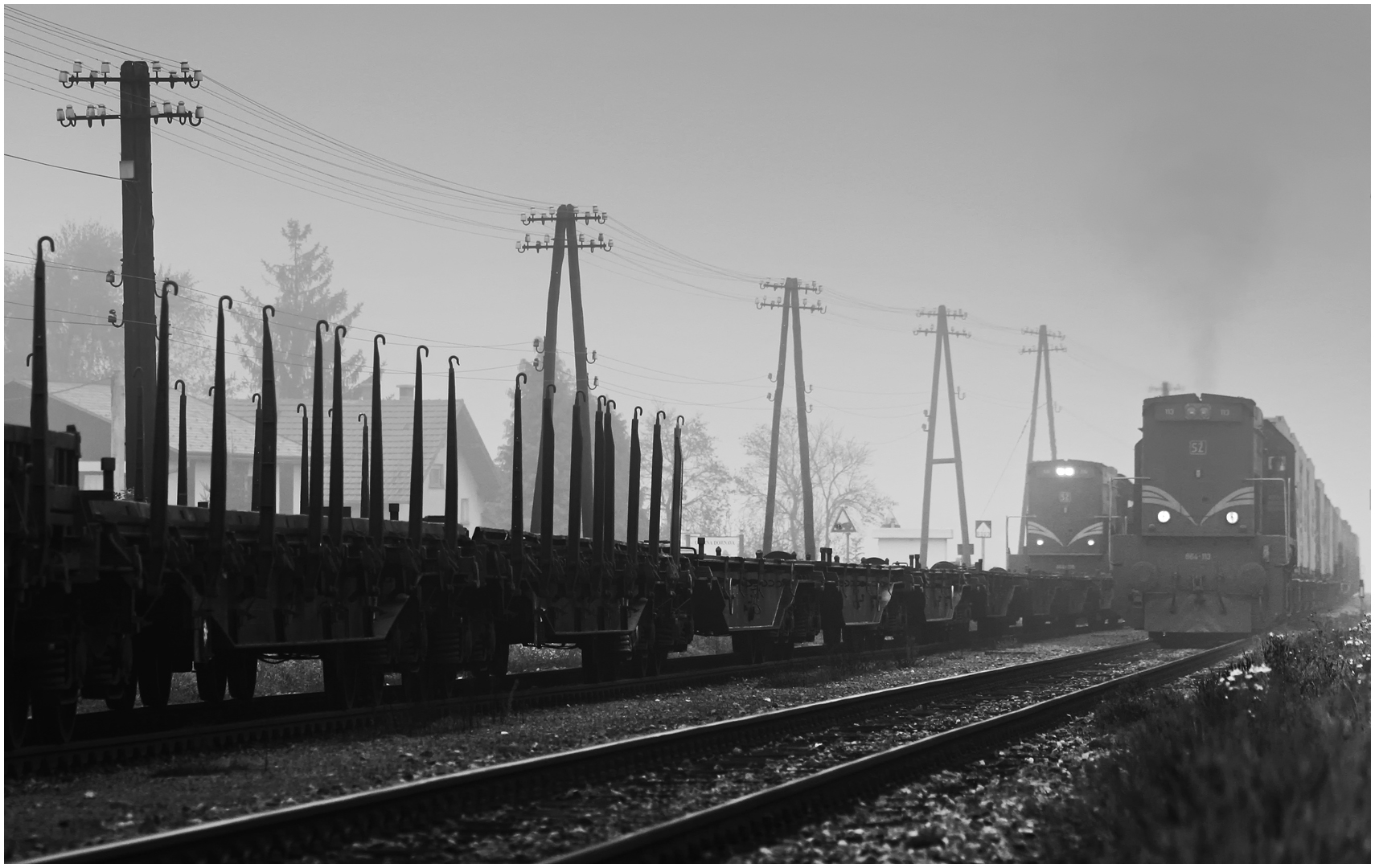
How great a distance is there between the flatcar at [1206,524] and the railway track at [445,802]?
53.3 feet

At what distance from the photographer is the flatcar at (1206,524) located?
2669 centimetres

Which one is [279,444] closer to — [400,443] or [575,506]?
[400,443]

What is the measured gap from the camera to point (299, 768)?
9.54 meters

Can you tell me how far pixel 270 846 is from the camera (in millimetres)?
6805

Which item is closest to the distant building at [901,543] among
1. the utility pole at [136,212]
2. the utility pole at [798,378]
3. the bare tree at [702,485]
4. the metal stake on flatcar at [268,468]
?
the bare tree at [702,485]

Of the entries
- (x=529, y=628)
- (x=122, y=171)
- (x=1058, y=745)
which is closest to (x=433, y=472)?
(x=122, y=171)

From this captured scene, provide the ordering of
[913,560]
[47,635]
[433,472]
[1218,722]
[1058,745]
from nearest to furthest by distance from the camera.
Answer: [47,635]
[1218,722]
[1058,745]
[913,560]
[433,472]

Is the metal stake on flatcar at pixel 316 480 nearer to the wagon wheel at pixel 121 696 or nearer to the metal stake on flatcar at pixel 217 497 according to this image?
the metal stake on flatcar at pixel 217 497

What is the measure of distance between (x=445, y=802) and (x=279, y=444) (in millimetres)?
45527

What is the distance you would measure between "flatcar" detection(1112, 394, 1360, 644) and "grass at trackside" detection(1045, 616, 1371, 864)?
48.8 ft

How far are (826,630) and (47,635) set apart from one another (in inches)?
573

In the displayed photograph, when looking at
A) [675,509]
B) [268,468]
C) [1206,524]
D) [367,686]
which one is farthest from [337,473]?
[1206,524]

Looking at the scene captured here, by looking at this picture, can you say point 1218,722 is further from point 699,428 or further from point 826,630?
point 699,428

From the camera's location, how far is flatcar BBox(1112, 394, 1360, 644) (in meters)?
26.7
